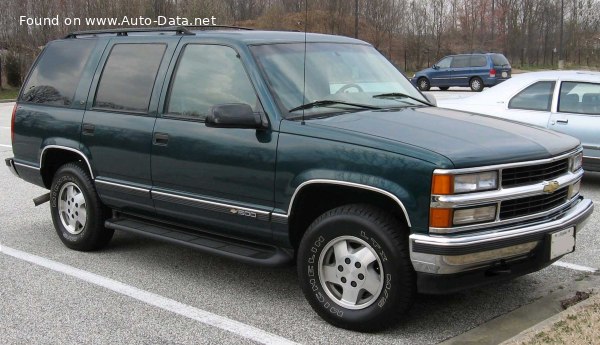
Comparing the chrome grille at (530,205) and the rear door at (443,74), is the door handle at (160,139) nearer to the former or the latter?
the chrome grille at (530,205)

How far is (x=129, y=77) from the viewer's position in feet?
17.9

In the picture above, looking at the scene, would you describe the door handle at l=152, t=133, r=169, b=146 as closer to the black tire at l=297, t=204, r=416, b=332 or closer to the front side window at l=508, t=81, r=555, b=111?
the black tire at l=297, t=204, r=416, b=332

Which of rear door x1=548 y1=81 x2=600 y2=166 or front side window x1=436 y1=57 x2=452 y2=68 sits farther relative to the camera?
front side window x1=436 y1=57 x2=452 y2=68

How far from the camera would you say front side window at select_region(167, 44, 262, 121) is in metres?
4.72

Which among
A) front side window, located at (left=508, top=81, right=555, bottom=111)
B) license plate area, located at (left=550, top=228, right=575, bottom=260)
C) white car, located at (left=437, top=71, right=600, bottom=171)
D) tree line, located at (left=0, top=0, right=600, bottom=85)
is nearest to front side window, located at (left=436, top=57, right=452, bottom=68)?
tree line, located at (left=0, top=0, right=600, bottom=85)

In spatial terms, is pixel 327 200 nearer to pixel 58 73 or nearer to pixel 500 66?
pixel 58 73

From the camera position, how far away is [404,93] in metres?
5.18

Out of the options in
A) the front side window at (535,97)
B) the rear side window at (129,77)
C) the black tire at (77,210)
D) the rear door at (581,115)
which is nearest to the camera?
the rear side window at (129,77)

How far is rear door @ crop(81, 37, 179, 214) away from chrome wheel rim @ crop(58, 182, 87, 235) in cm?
38

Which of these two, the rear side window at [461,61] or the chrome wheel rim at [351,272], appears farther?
the rear side window at [461,61]

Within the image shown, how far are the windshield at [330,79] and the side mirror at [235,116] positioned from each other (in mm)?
229

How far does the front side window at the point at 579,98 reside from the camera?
27.3 feet

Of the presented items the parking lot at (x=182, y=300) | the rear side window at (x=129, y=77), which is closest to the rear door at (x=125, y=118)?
the rear side window at (x=129, y=77)

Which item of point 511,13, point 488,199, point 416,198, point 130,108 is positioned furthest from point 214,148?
point 511,13
